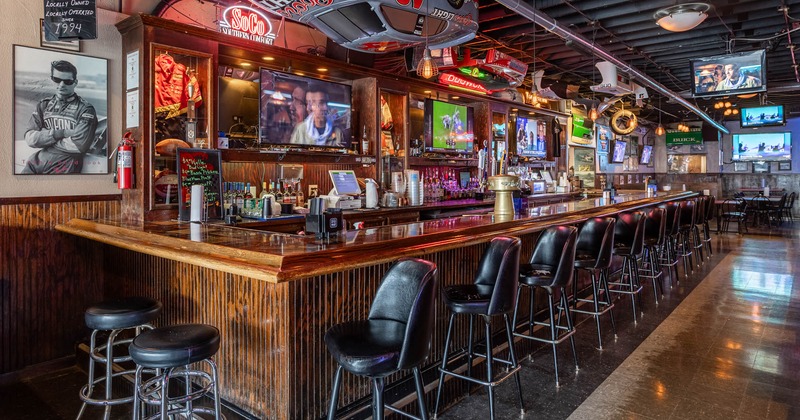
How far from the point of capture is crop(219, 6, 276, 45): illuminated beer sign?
181 inches

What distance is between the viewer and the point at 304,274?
2.15 metres

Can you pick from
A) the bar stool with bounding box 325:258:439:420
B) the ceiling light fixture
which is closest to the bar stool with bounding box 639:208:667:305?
the ceiling light fixture

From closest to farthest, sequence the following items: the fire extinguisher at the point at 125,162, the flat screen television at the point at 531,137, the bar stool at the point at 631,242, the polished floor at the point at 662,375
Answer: the polished floor at the point at 662,375, the fire extinguisher at the point at 125,162, the bar stool at the point at 631,242, the flat screen television at the point at 531,137

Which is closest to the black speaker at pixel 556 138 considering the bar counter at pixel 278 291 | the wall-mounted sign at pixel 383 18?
the wall-mounted sign at pixel 383 18

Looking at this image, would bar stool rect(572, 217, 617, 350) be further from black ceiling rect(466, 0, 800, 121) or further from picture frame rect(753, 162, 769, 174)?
picture frame rect(753, 162, 769, 174)

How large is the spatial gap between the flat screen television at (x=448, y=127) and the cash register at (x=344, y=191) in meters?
1.68

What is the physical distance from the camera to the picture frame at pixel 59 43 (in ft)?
12.3

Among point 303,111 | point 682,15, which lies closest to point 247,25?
point 303,111

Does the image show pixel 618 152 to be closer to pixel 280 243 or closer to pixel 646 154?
pixel 646 154

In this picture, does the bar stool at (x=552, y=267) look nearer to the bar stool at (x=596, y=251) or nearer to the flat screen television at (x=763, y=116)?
the bar stool at (x=596, y=251)

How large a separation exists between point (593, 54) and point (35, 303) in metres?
7.22

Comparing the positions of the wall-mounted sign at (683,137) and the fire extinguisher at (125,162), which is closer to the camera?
the fire extinguisher at (125,162)

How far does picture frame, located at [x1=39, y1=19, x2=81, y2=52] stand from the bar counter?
1.58 m

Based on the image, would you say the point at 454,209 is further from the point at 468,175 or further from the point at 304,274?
the point at 304,274
